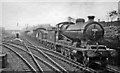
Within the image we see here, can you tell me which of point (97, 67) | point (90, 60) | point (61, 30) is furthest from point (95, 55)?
point (61, 30)

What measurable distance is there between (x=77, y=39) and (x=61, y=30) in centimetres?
372

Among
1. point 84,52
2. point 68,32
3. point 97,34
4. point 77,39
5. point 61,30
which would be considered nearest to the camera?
point 84,52

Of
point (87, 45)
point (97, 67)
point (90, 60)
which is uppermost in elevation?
point (87, 45)

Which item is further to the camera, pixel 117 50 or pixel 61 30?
pixel 61 30

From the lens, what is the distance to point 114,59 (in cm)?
1152

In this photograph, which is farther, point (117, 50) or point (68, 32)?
point (68, 32)

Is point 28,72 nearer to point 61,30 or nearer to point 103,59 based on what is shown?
point 103,59

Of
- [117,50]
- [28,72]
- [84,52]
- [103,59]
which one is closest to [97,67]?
[103,59]

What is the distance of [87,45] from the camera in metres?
9.44

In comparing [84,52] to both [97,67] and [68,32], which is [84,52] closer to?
[97,67]

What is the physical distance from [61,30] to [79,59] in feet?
15.8

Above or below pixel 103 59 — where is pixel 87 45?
above

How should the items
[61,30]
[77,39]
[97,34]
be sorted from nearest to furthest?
[97,34] → [77,39] → [61,30]

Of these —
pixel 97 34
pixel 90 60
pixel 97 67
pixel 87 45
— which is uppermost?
pixel 97 34
